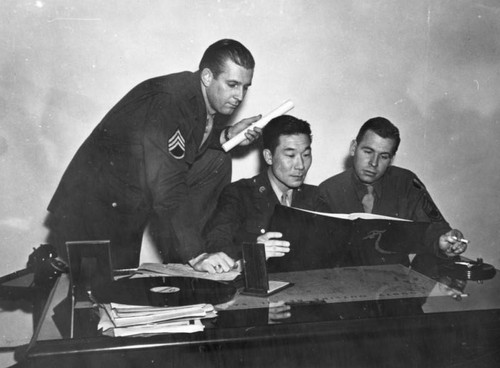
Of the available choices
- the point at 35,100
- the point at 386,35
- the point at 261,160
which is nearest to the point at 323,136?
the point at 261,160

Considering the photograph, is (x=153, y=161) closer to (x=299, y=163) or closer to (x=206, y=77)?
(x=206, y=77)

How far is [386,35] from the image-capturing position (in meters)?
2.17

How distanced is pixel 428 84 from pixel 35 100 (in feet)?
5.13

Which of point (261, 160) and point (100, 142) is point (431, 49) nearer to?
point (261, 160)

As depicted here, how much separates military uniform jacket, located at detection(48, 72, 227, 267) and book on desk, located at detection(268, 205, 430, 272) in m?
0.50

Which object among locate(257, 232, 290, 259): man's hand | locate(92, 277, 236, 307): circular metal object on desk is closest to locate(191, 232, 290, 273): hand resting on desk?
locate(257, 232, 290, 259): man's hand

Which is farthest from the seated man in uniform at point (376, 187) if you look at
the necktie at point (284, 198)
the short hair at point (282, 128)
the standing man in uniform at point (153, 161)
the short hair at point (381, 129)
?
the standing man in uniform at point (153, 161)

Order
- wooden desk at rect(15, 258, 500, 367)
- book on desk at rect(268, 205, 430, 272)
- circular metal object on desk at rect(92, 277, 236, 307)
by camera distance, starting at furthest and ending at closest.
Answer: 1. book on desk at rect(268, 205, 430, 272)
2. circular metal object on desk at rect(92, 277, 236, 307)
3. wooden desk at rect(15, 258, 500, 367)

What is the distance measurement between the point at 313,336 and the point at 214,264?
0.46 m

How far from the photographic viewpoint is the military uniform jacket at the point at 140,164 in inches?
75.0

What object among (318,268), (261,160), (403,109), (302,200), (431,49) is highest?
(431,49)

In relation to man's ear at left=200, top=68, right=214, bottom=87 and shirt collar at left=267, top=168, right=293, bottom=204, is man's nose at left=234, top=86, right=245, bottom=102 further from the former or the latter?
shirt collar at left=267, top=168, right=293, bottom=204

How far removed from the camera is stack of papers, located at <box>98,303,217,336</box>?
3.48ft

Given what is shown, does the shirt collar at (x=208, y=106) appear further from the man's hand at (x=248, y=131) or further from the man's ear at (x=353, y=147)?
the man's ear at (x=353, y=147)
